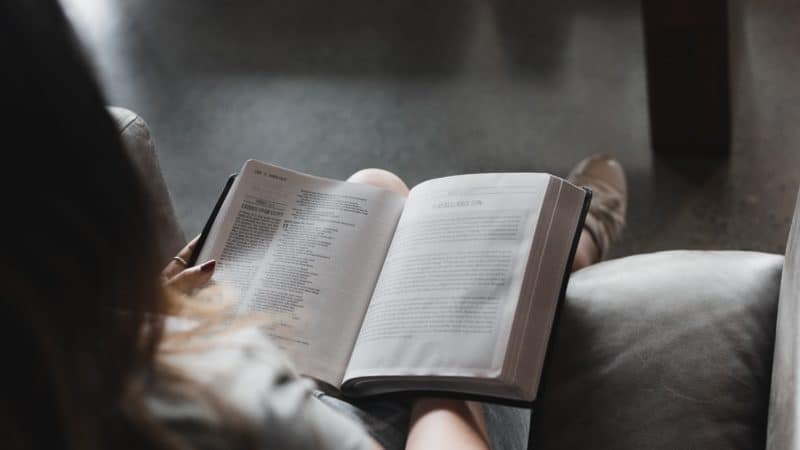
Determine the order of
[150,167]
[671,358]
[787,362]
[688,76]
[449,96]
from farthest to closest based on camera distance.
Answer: [449,96] → [688,76] → [150,167] → [671,358] → [787,362]

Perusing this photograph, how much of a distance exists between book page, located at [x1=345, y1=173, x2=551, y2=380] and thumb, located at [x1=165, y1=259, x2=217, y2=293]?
0.57 ft

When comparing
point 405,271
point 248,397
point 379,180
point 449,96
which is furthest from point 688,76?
point 248,397

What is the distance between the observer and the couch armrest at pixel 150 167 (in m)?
1.08

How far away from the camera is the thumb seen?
93cm

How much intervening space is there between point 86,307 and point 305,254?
469 mm

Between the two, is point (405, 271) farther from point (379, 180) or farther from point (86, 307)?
point (86, 307)

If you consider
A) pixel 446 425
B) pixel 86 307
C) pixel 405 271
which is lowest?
pixel 446 425

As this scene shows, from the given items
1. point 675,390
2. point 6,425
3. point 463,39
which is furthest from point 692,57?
point 6,425

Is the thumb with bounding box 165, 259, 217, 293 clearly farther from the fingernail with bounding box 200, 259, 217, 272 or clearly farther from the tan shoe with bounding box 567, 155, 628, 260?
the tan shoe with bounding box 567, 155, 628, 260

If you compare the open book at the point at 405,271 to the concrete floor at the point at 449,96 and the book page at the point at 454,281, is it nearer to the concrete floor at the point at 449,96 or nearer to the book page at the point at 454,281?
the book page at the point at 454,281

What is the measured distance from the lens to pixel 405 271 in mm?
942

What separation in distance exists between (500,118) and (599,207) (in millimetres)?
380

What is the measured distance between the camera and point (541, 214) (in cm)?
92

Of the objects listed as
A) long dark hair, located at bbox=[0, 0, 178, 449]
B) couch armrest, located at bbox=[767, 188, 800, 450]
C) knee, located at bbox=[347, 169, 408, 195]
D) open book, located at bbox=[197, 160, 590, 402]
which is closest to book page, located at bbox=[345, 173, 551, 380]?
open book, located at bbox=[197, 160, 590, 402]
